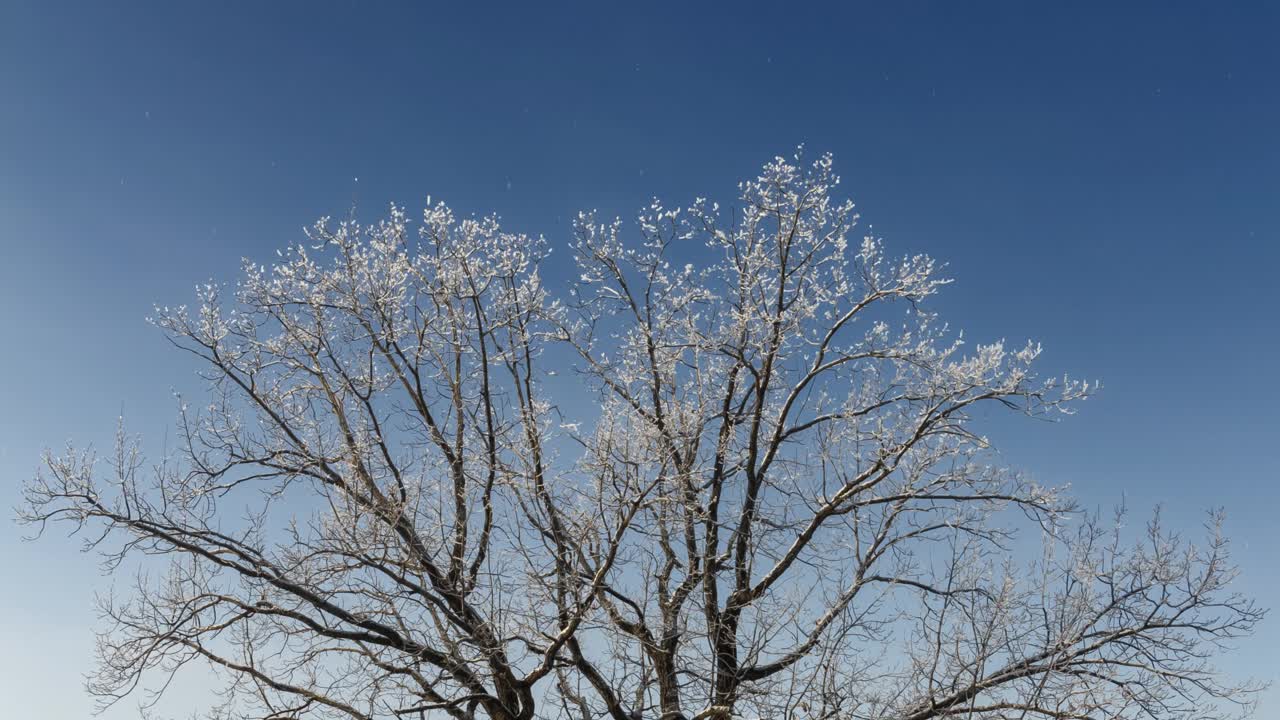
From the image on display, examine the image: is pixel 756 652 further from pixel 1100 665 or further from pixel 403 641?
pixel 1100 665

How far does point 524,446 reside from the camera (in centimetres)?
1260

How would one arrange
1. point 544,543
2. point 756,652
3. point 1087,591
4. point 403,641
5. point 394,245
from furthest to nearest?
point 394,245 < point 1087,591 < point 403,641 < point 544,543 < point 756,652

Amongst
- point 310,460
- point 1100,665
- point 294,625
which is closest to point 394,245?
point 310,460

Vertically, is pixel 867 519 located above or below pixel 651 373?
below

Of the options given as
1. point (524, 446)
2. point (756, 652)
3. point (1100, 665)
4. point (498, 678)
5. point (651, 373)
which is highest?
point (651, 373)

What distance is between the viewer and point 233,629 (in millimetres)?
12750

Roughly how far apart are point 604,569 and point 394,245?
6697 millimetres

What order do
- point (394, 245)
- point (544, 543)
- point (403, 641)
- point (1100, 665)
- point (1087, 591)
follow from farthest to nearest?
point (394, 245) < point (1100, 665) < point (1087, 591) < point (403, 641) < point (544, 543)


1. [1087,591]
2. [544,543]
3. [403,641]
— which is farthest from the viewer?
[1087,591]

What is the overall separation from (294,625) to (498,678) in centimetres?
265

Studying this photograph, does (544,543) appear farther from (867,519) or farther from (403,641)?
(867,519)

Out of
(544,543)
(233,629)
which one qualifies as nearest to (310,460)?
(233,629)

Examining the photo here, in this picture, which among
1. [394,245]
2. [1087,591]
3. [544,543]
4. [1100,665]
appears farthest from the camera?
[394,245]

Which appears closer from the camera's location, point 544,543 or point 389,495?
point 544,543
